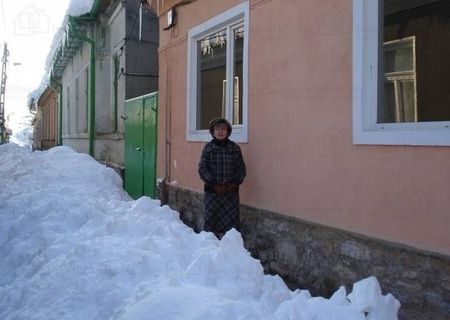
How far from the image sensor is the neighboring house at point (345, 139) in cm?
338

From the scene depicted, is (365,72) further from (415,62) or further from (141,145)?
(141,145)

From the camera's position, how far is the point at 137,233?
16.6ft

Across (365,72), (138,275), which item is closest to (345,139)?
(365,72)

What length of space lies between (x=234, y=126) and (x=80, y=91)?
1290 centimetres

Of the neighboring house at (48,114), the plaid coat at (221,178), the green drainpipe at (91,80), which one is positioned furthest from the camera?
the neighboring house at (48,114)

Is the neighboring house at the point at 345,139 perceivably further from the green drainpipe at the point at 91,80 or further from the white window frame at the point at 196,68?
the green drainpipe at the point at 91,80

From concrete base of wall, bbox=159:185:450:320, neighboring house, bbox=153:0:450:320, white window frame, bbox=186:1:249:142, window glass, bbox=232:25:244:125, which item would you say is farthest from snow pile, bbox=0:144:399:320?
window glass, bbox=232:25:244:125

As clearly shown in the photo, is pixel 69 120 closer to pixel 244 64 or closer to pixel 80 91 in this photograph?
pixel 80 91

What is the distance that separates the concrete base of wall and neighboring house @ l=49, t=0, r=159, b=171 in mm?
6462

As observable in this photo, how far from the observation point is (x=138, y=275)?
12.7ft

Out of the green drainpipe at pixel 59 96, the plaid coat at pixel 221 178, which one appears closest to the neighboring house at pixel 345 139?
the plaid coat at pixel 221 178

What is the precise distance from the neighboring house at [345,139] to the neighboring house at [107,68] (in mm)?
5235

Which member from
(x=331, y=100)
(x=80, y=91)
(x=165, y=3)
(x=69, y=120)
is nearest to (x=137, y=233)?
(x=331, y=100)

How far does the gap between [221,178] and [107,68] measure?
30.9 ft
